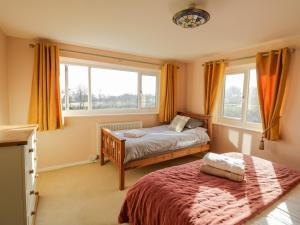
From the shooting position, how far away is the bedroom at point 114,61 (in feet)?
6.12

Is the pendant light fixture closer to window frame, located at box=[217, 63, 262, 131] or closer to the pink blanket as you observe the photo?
the pink blanket

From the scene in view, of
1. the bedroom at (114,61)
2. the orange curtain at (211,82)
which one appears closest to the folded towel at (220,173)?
the bedroom at (114,61)

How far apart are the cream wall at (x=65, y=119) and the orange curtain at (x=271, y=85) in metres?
2.24

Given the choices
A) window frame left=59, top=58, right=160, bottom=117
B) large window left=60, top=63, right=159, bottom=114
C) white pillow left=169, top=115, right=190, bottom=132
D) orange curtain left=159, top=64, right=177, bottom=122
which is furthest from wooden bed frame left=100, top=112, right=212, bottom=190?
orange curtain left=159, top=64, right=177, bottom=122

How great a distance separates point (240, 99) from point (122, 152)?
8.21ft

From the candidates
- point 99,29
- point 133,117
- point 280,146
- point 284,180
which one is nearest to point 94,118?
point 133,117

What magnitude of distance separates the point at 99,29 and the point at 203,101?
106 inches

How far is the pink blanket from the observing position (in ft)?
3.78

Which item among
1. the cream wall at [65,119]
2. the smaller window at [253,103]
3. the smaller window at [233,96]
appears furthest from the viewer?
the smaller window at [233,96]

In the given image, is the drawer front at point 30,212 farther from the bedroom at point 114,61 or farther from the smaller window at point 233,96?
the smaller window at point 233,96

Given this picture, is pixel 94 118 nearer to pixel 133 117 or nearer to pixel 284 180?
pixel 133 117

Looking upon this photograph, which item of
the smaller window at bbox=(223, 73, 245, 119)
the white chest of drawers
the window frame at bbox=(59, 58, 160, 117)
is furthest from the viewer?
the smaller window at bbox=(223, 73, 245, 119)

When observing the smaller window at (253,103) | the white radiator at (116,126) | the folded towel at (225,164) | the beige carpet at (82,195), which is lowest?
the beige carpet at (82,195)

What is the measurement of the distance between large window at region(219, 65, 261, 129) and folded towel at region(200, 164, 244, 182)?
6.23 ft
